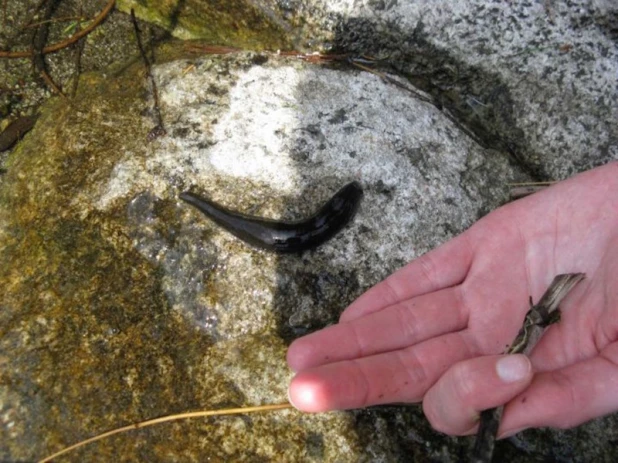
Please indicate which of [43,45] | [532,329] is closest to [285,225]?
[532,329]

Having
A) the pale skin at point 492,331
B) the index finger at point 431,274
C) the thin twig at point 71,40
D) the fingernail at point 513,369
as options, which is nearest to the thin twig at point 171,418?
the pale skin at point 492,331

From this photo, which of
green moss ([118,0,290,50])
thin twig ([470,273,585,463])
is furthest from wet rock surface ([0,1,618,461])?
thin twig ([470,273,585,463])

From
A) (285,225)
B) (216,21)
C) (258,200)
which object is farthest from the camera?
(216,21)

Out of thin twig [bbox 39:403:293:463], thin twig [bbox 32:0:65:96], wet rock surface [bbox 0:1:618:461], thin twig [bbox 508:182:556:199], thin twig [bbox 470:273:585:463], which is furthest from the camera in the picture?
thin twig [bbox 32:0:65:96]

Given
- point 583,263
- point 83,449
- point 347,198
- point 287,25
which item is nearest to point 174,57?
point 287,25

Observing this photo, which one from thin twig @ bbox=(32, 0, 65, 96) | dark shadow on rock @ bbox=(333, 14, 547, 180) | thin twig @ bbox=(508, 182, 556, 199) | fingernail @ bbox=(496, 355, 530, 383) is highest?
dark shadow on rock @ bbox=(333, 14, 547, 180)

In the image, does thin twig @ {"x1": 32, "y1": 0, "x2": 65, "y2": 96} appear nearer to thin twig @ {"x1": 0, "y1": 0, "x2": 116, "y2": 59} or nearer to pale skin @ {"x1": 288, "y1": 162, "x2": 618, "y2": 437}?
thin twig @ {"x1": 0, "y1": 0, "x2": 116, "y2": 59}

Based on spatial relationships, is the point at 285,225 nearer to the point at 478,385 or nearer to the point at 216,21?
the point at 478,385
